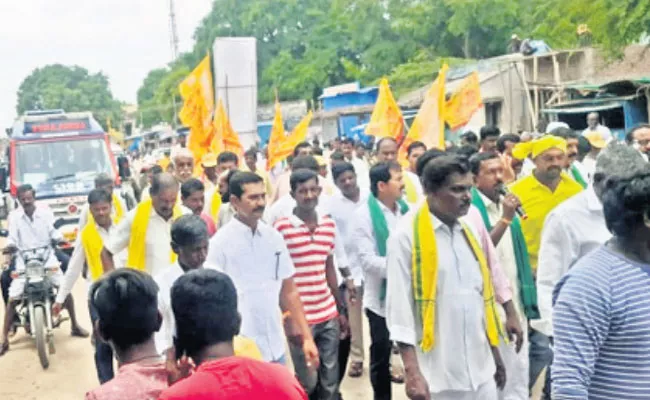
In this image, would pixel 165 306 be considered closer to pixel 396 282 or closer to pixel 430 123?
pixel 396 282

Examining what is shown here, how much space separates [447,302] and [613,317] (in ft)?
4.82

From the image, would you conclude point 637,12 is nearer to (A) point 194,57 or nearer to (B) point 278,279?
(B) point 278,279

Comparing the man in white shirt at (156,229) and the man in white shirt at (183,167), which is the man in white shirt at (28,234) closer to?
the man in white shirt at (183,167)

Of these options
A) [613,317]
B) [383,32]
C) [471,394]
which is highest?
[383,32]

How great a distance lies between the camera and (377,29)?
42719 millimetres

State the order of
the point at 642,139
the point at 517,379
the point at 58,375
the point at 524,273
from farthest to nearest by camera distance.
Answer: the point at 58,375, the point at 642,139, the point at 524,273, the point at 517,379

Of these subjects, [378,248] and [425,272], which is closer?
[425,272]

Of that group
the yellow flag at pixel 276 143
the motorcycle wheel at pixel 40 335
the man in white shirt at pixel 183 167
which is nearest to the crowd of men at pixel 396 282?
the man in white shirt at pixel 183 167

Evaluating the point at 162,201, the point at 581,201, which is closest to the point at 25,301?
the point at 162,201

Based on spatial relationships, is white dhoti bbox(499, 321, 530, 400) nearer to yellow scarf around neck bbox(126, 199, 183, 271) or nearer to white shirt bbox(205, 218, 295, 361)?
white shirt bbox(205, 218, 295, 361)

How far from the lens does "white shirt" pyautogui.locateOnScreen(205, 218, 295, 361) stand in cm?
489

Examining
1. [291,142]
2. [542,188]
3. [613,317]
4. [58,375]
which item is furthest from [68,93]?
[613,317]

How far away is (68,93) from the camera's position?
8438 centimetres

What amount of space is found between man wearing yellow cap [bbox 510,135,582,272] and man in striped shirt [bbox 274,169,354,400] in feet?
4.14
